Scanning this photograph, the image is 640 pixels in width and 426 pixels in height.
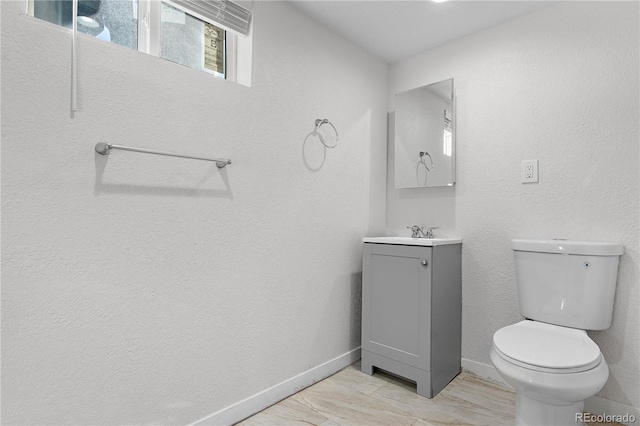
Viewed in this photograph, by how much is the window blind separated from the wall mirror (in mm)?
1198

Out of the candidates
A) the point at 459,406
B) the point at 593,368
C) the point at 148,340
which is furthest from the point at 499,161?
the point at 148,340

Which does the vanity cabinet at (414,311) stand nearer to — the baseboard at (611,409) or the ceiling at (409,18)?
the baseboard at (611,409)

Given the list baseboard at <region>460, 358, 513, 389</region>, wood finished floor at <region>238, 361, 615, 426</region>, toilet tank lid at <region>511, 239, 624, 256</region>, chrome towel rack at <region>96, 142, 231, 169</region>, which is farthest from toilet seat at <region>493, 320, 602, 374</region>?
chrome towel rack at <region>96, 142, 231, 169</region>

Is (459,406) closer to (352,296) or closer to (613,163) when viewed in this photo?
(352,296)

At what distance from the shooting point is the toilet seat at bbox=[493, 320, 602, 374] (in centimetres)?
122

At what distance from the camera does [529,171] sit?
6.28ft

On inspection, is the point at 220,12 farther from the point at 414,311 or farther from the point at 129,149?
the point at 414,311

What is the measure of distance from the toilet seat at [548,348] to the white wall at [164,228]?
986mm

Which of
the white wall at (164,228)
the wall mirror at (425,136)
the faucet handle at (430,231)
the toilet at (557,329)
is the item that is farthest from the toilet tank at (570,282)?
the white wall at (164,228)

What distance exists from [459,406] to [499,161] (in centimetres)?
134

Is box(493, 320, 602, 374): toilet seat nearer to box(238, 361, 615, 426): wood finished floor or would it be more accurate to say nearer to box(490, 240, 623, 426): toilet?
box(490, 240, 623, 426): toilet

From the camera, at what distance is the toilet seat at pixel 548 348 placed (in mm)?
1220

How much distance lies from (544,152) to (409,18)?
1048 millimetres

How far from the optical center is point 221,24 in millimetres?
1581
